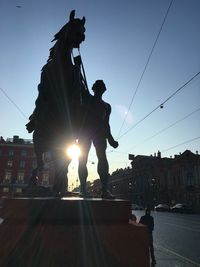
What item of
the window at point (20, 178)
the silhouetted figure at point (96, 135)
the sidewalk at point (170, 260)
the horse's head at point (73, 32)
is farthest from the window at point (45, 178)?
the horse's head at point (73, 32)

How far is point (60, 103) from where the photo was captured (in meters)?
4.12

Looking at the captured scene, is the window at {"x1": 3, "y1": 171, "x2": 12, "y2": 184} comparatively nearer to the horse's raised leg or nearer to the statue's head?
the statue's head

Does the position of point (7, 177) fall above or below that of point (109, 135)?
above

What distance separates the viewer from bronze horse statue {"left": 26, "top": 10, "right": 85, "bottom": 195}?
4074 millimetres

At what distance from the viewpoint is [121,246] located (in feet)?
9.53

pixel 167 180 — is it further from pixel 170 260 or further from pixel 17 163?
pixel 170 260

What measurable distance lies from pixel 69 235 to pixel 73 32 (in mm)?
2836

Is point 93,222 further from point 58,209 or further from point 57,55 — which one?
point 57,55

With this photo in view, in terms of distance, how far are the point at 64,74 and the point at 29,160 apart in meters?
62.4

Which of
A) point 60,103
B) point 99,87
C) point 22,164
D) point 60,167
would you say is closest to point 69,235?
point 60,167

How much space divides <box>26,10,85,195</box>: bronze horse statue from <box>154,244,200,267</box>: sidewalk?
533 centimetres

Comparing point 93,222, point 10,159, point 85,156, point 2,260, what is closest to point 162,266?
point 85,156

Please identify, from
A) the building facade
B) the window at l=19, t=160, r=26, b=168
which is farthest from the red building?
the building facade

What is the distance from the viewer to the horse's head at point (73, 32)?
4.39m
